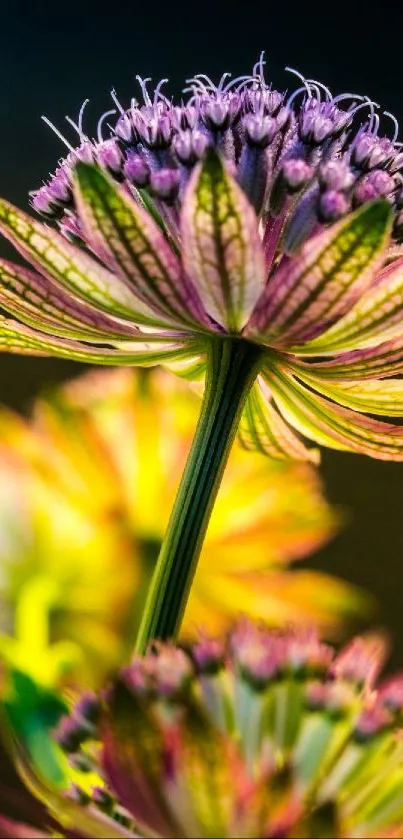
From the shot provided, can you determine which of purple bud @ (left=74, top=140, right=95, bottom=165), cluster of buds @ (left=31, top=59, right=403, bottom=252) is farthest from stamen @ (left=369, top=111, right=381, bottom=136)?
purple bud @ (left=74, top=140, right=95, bottom=165)

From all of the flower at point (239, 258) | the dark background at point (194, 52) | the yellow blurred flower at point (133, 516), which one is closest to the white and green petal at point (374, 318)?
the flower at point (239, 258)

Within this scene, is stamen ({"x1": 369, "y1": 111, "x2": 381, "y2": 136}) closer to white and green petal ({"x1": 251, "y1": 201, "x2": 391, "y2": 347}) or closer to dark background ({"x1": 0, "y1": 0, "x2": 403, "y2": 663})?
white and green petal ({"x1": 251, "y1": 201, "x2": 391, "y2": 347})

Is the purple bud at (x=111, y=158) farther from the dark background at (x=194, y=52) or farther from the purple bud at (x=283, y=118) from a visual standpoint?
the dark background at (x=194, y=52)

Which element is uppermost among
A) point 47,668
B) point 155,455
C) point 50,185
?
point 50,185

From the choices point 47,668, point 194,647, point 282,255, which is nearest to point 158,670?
point 194,647

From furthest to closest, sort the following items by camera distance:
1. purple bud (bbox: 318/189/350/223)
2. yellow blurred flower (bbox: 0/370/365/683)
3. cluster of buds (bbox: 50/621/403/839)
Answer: yellow blurred flower (bbox: 0/370/365/683)
purple bud (bbox: 318/189/350/223)
cluster of buds (bbox: 50/621/403/839)

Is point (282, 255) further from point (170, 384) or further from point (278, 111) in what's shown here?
point (170, 384)
